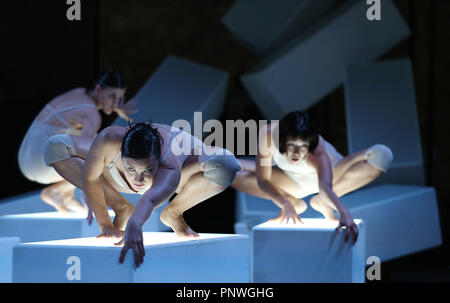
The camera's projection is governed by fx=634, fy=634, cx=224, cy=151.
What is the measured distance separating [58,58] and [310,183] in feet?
8.39

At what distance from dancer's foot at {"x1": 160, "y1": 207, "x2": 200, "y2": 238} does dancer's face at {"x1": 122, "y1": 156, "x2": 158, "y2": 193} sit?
0.29m

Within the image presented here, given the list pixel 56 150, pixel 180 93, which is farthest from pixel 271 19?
pixel 56 150

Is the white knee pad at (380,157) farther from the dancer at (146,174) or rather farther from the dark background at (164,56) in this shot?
the dancer at (146,174)

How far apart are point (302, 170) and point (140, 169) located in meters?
1.21

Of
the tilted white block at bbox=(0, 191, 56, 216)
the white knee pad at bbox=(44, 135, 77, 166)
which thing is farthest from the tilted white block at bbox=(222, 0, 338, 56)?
the white knee pad at bbox=(44, 135, 77, 166)

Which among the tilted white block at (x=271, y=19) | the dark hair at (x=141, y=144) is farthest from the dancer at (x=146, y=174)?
the tilted white block at (x=271, y=19)

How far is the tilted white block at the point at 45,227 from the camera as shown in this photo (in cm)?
289

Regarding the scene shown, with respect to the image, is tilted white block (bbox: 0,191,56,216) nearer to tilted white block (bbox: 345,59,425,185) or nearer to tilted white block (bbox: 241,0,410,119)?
tilted white block (bbox: 241,0,410,119)

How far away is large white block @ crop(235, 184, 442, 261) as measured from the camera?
3.41m

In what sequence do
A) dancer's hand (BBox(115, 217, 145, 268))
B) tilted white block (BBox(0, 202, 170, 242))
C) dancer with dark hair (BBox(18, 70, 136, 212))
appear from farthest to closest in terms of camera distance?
dancer with dark hair (BBox(18, 70, 136, 212)), tilted white block (BBox(0, 202, 170, 242)), dancer's hand (BBox(115, 217, 145, 268))

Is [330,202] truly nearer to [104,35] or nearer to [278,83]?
[278,83]

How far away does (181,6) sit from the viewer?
5.97 m
